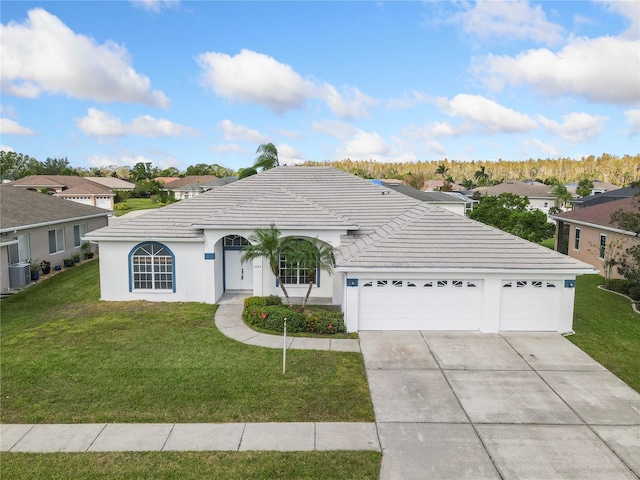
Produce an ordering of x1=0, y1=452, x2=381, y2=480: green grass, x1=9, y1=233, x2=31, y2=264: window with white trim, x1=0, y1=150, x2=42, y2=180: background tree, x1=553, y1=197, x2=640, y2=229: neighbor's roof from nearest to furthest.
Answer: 1. x1=0, y1=452, x2=381, y2=480: green grass
2. x1=9, y1=233, x2=31, y2=264: window with white trim
3. x1=553, y1=197, x2=640, y2=229: neighbor's roof
4. x1=0, y1=150, x2=42, y2=180: background tree

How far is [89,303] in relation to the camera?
17.2 metres

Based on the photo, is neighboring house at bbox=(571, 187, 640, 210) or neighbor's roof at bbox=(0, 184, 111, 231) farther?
neighboring house at bbox=(571, 187, 640, 210)

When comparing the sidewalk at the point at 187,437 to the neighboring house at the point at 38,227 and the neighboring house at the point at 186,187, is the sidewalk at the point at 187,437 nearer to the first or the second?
the neighboring house at the point at 38,227

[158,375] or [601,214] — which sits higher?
[601,214]

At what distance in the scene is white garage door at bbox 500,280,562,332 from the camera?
46.1ft

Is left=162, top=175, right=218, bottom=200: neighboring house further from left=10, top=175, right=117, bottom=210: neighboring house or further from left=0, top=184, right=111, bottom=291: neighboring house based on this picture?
left=0, top=184, right=111, bottom=291: neighboring house

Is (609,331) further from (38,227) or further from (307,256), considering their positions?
(38,227)

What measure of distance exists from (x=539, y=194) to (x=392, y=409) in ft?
191

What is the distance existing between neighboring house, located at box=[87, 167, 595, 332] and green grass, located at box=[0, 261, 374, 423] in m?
2.26

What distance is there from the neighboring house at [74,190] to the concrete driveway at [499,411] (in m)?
58.1

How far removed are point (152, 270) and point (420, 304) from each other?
10111 mm

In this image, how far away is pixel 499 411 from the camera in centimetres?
913

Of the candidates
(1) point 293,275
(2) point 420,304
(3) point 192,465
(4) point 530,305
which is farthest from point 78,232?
(4) point 530,305

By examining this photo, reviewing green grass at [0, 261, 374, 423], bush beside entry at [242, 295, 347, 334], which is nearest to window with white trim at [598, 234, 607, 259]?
bush beside entry at [242, 295, 347, 334]
